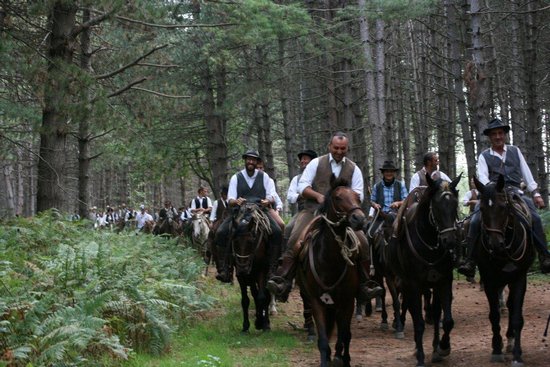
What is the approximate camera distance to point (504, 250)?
28.8ft

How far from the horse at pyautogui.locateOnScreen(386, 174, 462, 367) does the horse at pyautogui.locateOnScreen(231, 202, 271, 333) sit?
298cm

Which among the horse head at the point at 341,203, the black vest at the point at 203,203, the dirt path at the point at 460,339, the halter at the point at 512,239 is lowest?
the dirt path at the point at 460,339

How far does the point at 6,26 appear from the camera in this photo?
13359mm

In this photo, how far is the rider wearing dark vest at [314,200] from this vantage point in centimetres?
→ 888

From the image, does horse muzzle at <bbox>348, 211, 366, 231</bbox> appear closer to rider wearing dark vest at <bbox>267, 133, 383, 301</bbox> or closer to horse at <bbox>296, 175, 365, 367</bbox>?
horse at <bbox>296, 175, 365, 367</bbox>

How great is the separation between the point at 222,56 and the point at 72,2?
955 centimetres

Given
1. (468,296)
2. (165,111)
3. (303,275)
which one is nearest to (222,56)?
(165,111)

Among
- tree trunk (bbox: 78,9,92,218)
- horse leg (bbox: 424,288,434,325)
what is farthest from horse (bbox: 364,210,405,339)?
tree trunk (bbox: 78,9,92,218)

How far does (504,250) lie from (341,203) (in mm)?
2237

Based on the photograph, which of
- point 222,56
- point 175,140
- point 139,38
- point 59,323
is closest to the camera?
point 59,323

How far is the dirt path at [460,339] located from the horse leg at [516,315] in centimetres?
26

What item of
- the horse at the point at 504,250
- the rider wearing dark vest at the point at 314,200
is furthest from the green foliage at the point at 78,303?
the horse at the point at 504,250

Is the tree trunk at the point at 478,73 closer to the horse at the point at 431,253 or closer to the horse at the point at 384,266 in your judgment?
the horse at the point at 384,266

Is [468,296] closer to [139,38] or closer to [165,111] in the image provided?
[165,111]
